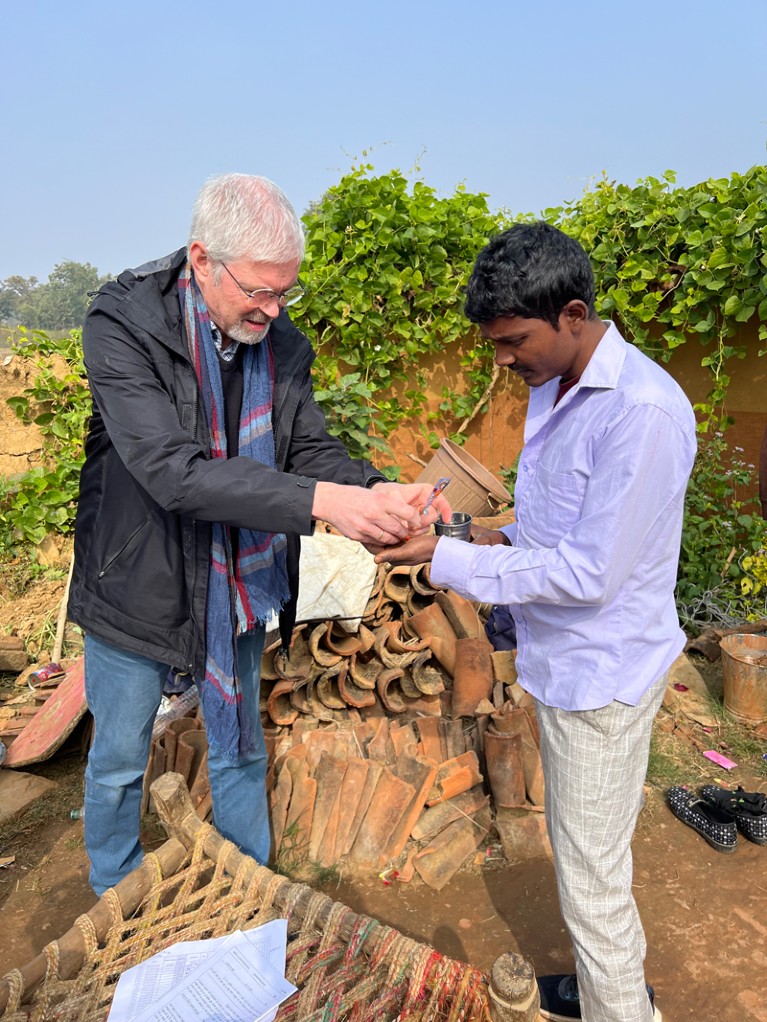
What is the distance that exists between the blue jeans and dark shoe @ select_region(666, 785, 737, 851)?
213cm

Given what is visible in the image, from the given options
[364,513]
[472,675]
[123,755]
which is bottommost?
[472,675]

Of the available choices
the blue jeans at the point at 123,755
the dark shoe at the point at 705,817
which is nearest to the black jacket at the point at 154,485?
the blue jeans at the point at 123,755

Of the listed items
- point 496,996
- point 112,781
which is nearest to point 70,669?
point 112,781

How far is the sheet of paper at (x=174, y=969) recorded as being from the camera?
1.72 metres

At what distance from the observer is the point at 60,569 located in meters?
5.77

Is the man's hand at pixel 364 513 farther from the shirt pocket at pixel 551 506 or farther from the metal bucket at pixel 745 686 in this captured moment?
the metal bucket at pixel 745 686

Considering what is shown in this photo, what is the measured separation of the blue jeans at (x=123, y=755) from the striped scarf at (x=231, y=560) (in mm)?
121

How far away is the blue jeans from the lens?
234cm

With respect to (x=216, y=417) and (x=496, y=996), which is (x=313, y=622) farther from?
(x=496, y=996)

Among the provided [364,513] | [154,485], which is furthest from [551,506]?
[154,485]

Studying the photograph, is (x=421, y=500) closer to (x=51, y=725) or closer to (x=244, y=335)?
(x=244, y=335)

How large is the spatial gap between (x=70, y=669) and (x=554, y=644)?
3.57m

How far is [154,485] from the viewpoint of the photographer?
1.98 m

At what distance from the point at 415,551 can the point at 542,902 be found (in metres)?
1.86
